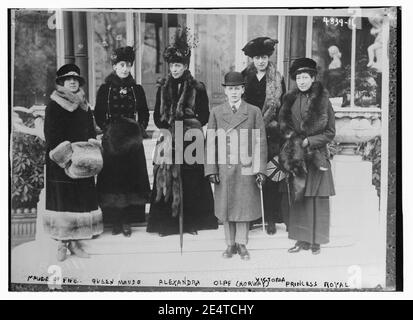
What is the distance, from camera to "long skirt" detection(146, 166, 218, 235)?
454 centimetres

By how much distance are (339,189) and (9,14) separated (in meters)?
3.00

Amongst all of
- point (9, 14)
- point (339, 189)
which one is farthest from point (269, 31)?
point (9, 14)

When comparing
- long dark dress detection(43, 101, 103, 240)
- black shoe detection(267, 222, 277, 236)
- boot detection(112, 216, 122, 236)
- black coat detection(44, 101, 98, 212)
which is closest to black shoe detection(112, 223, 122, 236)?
boot detection(112, 216, 122, 236)

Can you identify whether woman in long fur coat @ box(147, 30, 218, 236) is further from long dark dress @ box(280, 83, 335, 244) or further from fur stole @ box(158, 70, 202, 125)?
long dark dress @ box(280, 83, 335, 244)

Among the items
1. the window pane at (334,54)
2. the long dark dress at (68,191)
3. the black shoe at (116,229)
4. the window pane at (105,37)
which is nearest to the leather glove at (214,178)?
the black shoe at (116,229)

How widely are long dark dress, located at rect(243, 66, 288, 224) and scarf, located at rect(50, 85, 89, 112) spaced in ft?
4.24

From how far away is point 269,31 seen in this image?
14.7 feet

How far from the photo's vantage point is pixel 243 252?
14.9ft

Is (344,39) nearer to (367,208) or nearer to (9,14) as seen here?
(367,208)

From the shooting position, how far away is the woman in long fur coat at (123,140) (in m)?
4.50

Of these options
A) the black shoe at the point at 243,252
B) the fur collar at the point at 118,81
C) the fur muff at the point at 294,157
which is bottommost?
the black shoe at the point at 243,252

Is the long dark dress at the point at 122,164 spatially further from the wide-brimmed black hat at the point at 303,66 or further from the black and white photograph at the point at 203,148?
the wide-brimmed black hat at the point at 303,66

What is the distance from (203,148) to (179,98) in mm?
442

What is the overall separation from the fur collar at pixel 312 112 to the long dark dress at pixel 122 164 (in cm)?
111
